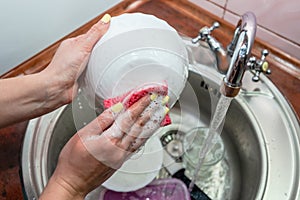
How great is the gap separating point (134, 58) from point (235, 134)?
0.42 meters

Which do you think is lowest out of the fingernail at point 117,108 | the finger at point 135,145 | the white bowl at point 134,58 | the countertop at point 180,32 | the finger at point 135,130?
the countertop at point 180,32

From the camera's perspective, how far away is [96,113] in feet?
2.08

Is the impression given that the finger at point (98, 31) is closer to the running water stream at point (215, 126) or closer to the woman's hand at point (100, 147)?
the woman's hand at point (100, 147)

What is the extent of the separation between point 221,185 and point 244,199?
9cm

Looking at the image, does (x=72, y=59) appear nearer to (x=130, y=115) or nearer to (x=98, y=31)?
(x=98, y=31)

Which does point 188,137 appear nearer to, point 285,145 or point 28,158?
point 285,145

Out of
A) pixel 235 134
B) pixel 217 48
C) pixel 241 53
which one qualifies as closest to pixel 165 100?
pixel 241 53

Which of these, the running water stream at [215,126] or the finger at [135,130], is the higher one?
the finger at [135,130]

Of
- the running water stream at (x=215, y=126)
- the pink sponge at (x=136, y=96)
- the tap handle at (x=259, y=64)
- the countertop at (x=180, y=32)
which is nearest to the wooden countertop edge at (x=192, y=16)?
the countertop at (x=180, y=32)

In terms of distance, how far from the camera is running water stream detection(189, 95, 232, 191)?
685 millimetres

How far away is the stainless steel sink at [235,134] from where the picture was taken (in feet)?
2.27

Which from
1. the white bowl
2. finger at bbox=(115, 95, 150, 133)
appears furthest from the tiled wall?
finger at bbox=(115, 95, 150, 133)

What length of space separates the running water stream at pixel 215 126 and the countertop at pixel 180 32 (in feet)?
0.63

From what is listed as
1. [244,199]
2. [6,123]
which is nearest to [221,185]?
[244,199]
